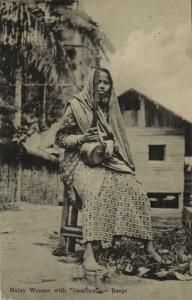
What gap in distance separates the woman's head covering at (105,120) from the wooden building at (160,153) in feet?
0.22

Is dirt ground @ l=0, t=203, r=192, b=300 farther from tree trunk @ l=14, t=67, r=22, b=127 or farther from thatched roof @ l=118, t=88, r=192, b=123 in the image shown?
thatched roof @ l=118, t=88, r=192, b=123

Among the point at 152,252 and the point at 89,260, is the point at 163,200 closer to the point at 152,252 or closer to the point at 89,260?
the point at 152,252

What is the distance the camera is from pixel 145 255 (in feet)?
11.6

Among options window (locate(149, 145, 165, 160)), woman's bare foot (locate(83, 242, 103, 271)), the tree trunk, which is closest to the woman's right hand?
window (locate(149, 145, 165, 160))

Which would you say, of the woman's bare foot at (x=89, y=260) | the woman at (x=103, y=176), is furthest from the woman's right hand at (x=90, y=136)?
the woman's bare foot at (x=89, y=260)

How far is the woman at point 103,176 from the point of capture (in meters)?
3.51

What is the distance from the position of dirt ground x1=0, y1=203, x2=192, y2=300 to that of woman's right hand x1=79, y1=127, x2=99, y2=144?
45 centimetres

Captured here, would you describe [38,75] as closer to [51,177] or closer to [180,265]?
[51,177]

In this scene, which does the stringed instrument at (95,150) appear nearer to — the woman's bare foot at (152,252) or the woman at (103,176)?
the woman at (103,176)

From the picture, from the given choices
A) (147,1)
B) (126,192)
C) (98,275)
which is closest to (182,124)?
(126,192)

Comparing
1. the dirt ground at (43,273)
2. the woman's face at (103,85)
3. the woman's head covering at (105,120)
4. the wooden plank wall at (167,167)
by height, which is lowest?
the dirt ground at (43,273)

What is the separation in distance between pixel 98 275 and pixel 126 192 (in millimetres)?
510

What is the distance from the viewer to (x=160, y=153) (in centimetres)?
357

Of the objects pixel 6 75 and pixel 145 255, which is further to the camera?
pixel 6 75
